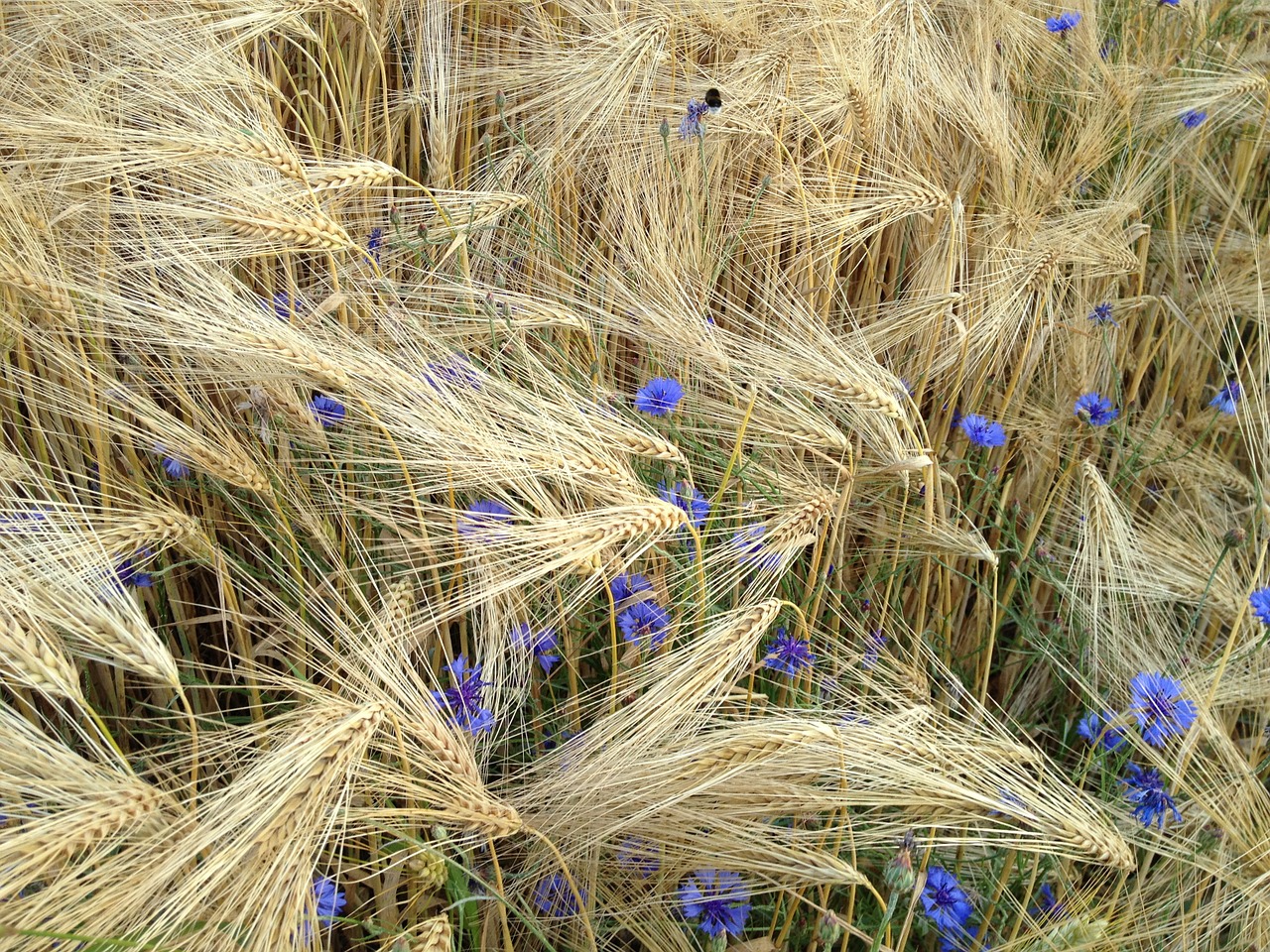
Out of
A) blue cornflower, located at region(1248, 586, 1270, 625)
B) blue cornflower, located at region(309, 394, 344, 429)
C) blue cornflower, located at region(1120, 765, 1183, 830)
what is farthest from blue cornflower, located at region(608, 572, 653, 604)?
blue cornflower, located at region(1248, 586, 1270, 625)

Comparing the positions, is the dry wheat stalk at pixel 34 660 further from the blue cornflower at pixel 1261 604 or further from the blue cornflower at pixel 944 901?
the blue cornflower at pixel 1261 604

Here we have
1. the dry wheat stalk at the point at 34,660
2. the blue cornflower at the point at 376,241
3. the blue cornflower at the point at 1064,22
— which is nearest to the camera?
the dry wheat stalk at the point at 34,660

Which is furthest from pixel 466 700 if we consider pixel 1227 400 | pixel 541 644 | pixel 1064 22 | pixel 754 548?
pixel 1064 22

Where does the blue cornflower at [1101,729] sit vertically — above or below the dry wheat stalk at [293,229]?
below

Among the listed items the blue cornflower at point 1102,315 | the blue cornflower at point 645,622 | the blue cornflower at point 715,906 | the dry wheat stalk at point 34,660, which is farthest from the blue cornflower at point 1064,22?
the dry wheat stalk at point 34,660

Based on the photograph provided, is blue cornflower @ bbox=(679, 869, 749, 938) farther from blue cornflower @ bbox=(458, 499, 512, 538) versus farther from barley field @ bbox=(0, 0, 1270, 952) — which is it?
blue cornflower @ bbox=(458, 499, 512, 538)
